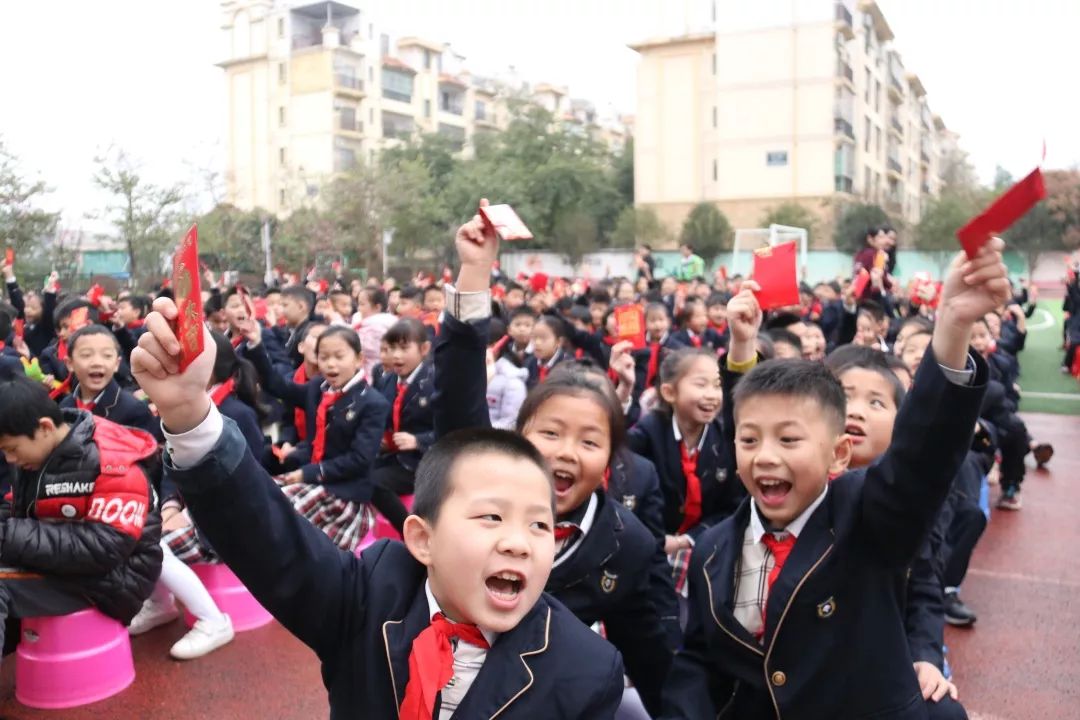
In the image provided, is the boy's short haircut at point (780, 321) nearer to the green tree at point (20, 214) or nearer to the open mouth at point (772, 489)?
the open mouth at point (772, 489)

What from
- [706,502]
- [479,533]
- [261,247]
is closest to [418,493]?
[479,533]

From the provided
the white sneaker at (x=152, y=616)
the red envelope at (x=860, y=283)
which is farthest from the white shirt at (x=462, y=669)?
the red envelope at (x=860, y=283)

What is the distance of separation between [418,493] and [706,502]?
83.9 inches

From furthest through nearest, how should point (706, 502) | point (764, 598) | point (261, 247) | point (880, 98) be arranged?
point (880, 98)
point (261, 247)
point (706, 502)
point (764, 598)

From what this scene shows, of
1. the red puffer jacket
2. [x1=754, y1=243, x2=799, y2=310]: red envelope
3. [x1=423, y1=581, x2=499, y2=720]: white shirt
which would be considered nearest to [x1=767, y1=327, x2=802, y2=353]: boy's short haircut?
[x1=754, y1=243, x2=799, y2=310]: red envelope

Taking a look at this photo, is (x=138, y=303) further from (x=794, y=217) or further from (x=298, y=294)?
(x=794, y=217)

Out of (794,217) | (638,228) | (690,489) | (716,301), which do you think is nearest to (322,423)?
(690,489)

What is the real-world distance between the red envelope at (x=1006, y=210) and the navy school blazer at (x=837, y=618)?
0.40 meters

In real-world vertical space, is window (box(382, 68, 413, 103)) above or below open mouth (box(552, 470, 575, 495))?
above

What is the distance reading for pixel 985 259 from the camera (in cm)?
153

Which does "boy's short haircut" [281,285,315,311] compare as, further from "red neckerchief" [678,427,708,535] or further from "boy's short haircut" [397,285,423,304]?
"red neckerchief" [678,427,708,535]

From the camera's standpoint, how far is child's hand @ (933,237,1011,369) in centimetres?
154

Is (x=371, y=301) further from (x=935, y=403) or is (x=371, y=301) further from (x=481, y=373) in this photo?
(x=935, y=403)

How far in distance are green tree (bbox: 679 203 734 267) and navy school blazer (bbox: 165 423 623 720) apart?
31014 millimetres
